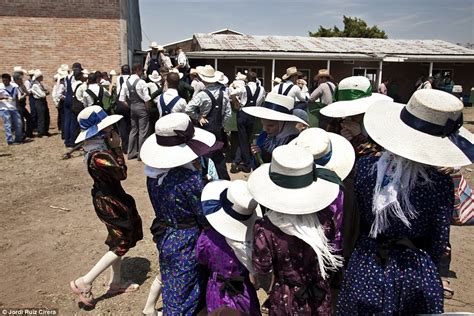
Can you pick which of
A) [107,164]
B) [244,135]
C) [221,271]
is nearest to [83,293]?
[107,164]

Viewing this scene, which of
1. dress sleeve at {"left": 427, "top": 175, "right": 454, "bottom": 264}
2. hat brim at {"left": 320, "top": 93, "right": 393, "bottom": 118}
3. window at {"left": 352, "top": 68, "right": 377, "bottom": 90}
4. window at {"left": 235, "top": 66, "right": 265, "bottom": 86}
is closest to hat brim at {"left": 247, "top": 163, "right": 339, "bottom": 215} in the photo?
dress sleeve at {"left": 427, "top": 175, "right": 454, "bottom": 264}

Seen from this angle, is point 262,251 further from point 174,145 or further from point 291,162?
point 174,145

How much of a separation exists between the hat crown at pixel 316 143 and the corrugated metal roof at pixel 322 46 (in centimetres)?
1671

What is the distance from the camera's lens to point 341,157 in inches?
105

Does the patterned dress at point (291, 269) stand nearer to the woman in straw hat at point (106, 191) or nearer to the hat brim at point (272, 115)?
the hat brim at point (272, 115)

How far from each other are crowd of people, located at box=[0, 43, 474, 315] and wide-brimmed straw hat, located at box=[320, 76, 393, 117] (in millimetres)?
12

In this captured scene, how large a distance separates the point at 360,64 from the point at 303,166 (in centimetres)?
2050

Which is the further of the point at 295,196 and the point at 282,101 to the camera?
the point at 282,101

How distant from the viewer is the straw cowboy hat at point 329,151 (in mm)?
2588

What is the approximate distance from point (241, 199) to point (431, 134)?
42.0 inches

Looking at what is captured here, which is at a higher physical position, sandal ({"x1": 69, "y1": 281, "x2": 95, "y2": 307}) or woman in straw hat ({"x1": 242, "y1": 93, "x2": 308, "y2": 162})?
woman in straw hat ({"x1": 242, "y1": 93, "x2": 308, "y2": 162})

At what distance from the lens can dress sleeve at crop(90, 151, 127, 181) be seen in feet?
10.7

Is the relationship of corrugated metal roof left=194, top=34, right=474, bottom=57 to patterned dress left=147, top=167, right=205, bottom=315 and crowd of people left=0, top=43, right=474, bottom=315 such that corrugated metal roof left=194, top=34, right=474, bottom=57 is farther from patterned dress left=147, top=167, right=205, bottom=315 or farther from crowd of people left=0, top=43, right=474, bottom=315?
patterned dress left=147, top=167, right=205, bottom=315

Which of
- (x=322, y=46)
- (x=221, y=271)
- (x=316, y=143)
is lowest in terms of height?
(x=221, y=271)
